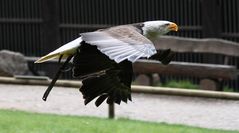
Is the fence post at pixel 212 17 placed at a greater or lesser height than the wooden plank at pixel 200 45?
greater

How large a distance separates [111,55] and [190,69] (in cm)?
1031

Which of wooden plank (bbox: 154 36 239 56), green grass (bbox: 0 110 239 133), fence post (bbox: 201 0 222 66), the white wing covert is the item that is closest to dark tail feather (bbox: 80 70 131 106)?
the white wing covert

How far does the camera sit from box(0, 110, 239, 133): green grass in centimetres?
820

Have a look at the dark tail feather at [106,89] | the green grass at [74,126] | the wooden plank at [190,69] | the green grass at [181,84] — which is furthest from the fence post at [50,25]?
the dark tail feather at [106,89]

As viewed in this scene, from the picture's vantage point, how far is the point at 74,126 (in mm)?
8555

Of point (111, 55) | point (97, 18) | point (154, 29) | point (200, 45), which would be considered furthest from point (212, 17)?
point (111, 55)

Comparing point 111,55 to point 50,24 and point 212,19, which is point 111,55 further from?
point 50,24

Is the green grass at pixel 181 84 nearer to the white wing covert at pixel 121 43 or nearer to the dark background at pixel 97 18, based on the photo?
the dark background at pixel 97 18

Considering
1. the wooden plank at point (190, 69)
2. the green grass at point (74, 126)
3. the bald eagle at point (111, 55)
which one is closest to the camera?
the bald eagle at point (111, 55)

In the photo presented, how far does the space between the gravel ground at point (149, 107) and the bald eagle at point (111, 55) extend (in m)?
5.65

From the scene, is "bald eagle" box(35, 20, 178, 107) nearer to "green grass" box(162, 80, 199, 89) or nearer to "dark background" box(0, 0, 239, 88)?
"green grass" box(162, 80, 199, 89)

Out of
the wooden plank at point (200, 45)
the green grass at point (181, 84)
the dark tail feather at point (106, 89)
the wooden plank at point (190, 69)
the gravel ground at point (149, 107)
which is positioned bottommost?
the green grass at point (181, 84)

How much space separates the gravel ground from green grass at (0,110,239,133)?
1.35 meters

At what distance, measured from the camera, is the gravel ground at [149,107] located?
34.8 feet
